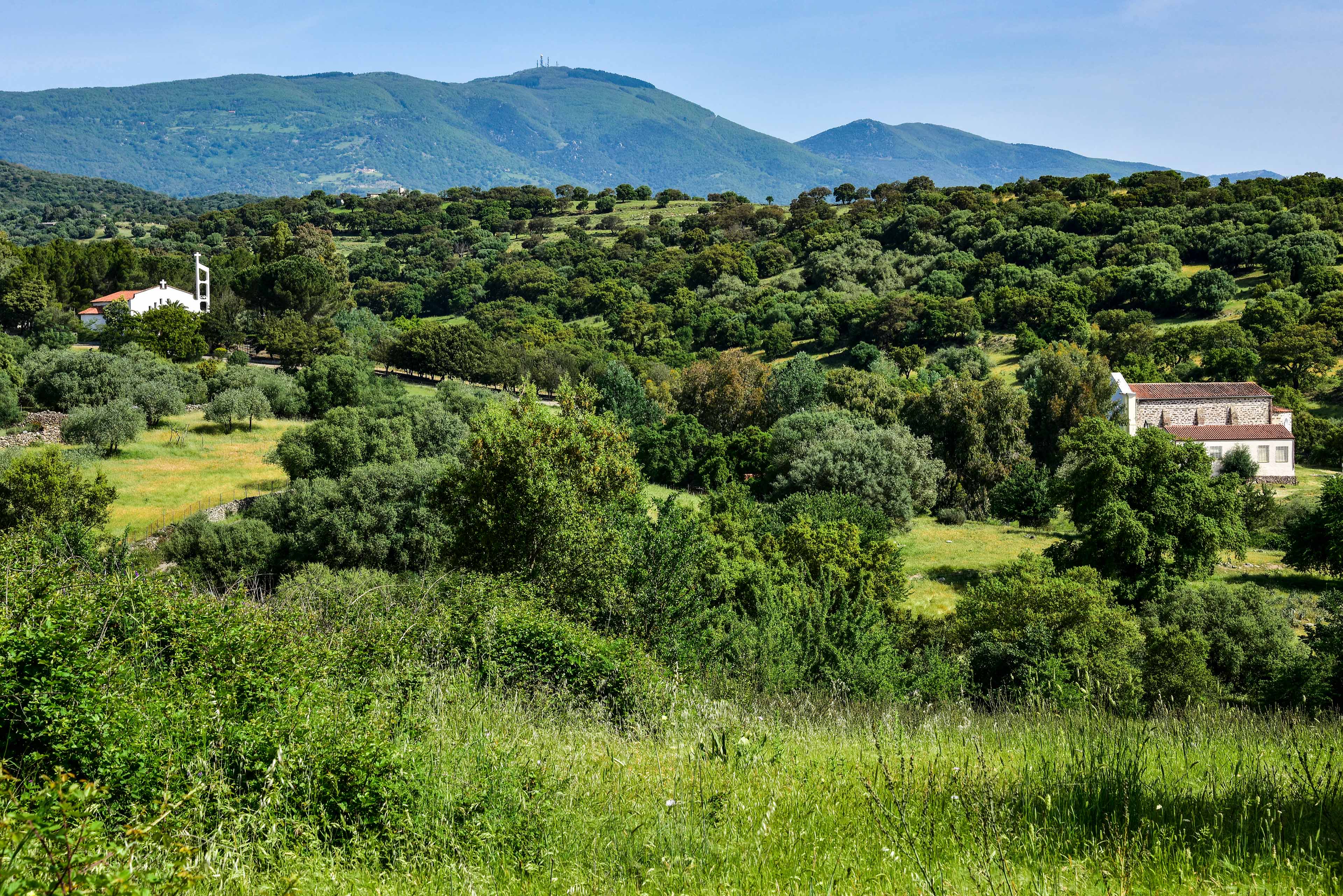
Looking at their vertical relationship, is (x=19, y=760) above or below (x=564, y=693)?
above

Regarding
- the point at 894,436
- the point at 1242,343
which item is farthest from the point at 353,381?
the point at 1242,343

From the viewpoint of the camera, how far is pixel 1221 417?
1689 inches

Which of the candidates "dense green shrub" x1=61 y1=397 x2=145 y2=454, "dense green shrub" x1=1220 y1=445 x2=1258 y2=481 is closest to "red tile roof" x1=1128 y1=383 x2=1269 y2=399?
"dense green shrub" x1=1220 y1=445 x2=1258 y2=481

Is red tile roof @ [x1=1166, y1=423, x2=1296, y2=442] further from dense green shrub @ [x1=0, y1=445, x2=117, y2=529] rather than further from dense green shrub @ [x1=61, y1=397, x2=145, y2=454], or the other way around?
dense green shrub @ [x1=61, y1=397, x2=145, y2=454]

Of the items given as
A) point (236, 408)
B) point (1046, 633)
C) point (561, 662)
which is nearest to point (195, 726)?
point (561, 662)

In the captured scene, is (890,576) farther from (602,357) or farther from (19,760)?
(602,357)

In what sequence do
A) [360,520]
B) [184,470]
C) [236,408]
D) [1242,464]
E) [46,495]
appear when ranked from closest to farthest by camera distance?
[46,495] < [360,520] < [184,470] < [1242,464] < [236,408]

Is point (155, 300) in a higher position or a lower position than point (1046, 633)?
higher

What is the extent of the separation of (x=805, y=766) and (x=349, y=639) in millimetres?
6026

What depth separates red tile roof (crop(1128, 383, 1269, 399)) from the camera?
141 feet

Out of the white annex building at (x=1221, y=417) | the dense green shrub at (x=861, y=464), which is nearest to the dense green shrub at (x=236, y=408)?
the dense green shrub at (x=861, y=464)

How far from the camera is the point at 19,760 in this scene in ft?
15.3

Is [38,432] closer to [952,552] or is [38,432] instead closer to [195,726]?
[952,552]

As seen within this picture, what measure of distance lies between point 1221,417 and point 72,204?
173697 millimetres
